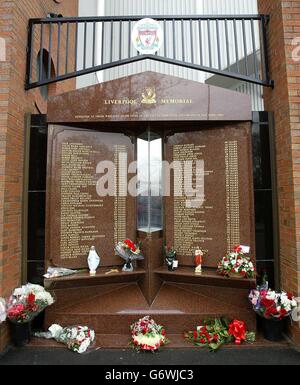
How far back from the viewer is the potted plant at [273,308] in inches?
116

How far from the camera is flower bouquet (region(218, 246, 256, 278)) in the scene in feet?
10.4

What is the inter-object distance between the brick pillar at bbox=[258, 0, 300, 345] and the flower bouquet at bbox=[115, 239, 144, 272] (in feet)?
6.05

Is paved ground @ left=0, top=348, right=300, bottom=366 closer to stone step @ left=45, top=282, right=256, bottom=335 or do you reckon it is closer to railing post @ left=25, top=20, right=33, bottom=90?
stone step @ left=45, top=282, right=256, bottom=335

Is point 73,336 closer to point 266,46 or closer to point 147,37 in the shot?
point 147,37

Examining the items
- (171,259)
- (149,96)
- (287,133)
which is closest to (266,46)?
(287,133)

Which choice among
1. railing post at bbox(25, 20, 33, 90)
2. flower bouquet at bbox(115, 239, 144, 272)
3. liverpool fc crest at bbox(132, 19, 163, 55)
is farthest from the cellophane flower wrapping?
railing post at bbox(25, 20, 33, 90)

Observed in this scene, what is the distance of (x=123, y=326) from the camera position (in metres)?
3.22

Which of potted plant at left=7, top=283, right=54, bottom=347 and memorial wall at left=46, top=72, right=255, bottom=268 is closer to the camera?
potted plant at left=7, top=283, right=54, bottom=347

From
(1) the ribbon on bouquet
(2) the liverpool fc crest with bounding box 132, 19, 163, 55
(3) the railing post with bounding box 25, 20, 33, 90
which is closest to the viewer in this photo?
(1) the ribbon on bouquet

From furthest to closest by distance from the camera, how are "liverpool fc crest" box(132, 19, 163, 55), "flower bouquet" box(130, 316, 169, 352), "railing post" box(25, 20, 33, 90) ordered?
"liverpool fc crest" box(132, 19, 163, 55), "railing post" box(25, 20, 33, 90), "flower bouquet" box(130, 316, 169, 352)

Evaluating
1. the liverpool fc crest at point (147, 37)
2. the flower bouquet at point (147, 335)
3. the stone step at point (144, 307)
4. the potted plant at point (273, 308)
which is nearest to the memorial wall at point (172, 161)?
the stone step at point (144, 307)

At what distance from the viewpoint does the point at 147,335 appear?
117 inches
